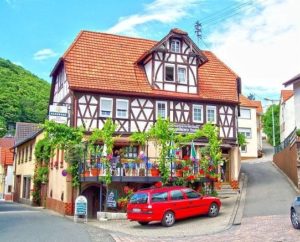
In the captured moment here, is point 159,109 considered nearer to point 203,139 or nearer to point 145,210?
point 203,139

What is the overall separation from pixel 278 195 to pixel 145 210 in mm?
9760

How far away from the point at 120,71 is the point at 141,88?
1.93 meters

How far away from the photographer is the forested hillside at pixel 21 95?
6394 centimetres

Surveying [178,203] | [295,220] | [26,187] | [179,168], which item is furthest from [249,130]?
[295,220]

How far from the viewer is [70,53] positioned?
29.4 m

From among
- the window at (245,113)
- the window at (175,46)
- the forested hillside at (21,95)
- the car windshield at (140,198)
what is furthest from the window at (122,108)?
the forested hillside at (21,95)

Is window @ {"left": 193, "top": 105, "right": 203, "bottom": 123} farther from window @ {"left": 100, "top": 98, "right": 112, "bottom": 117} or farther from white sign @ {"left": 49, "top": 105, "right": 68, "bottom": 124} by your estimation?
white sign @ {"left": 49, "top": 105, "right": 68, "bottom": 124}

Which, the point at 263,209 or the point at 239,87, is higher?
the point at 239,87

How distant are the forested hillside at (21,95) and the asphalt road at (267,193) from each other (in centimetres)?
3627

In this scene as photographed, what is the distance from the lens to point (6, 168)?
2288 inches

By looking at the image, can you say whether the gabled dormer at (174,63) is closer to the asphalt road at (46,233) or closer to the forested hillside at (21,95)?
the asphalt road at (46,233)

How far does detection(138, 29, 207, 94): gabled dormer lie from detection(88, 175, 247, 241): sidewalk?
33.9 ft

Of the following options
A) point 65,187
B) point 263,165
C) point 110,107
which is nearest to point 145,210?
point 65,187

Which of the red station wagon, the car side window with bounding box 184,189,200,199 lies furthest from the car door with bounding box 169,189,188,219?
the car side window with bounding box 184,189,200,199
